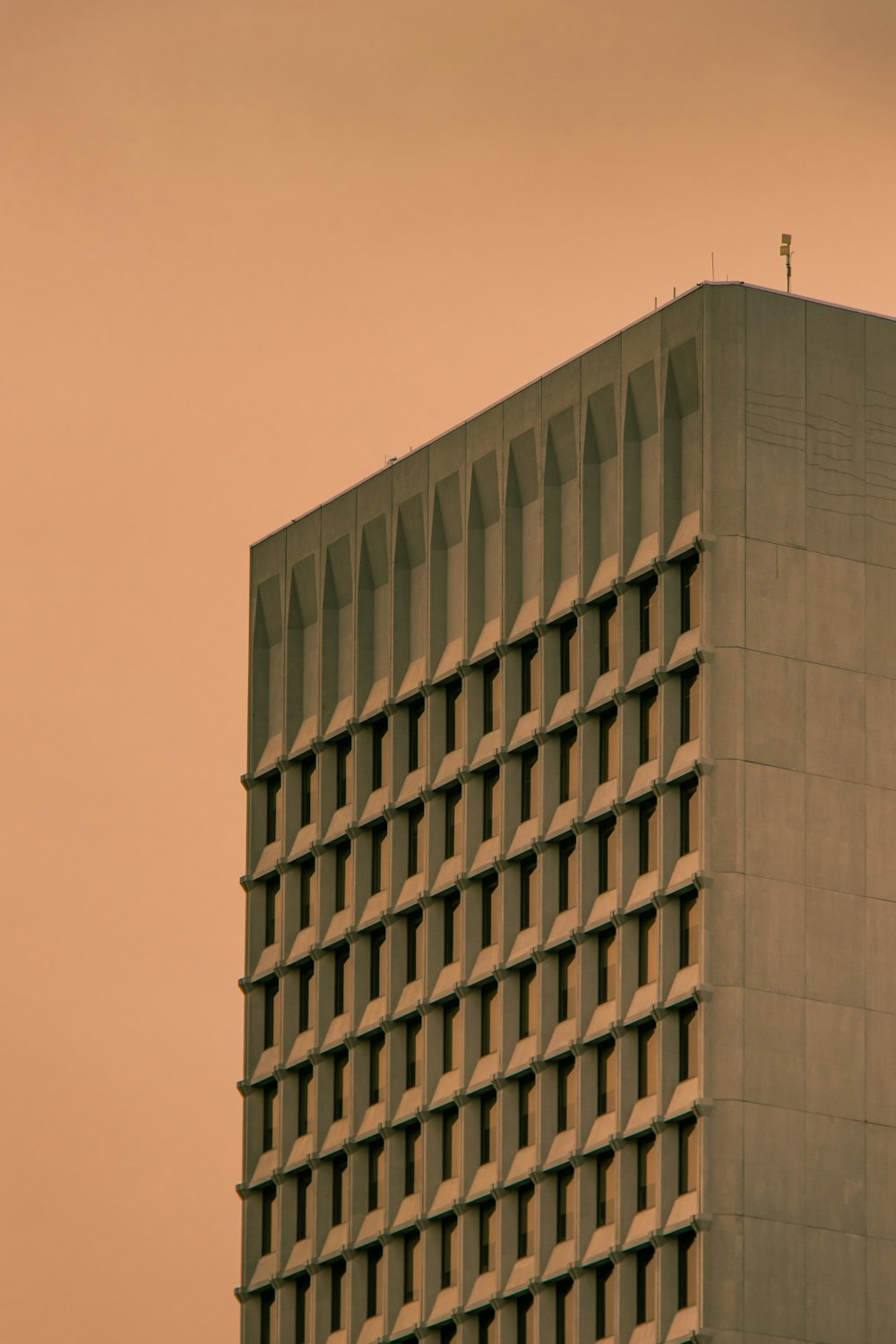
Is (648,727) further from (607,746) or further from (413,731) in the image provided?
(413,731)

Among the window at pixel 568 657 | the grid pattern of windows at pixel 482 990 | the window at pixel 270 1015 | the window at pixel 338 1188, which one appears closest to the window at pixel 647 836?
the grid pattern of windows at pixel 482 990

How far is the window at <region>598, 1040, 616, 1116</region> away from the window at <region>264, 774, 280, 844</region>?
83.2 ft

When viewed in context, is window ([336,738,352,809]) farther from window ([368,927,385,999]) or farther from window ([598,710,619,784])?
window ([598,710,619,784])

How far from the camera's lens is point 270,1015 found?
18125 centimetres

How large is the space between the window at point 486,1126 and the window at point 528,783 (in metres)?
9.38

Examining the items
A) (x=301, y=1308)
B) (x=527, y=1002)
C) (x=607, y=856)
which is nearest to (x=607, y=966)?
(x=607, y=856)

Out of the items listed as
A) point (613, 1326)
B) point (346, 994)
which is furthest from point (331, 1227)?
point (613, 1326)

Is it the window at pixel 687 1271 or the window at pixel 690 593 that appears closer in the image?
the window at pixel 687 1271

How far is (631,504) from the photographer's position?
16275cm

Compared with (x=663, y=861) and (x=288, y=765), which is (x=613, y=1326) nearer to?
(x=663, y=861)

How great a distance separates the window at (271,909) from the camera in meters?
182

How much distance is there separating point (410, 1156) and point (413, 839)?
36.2ft

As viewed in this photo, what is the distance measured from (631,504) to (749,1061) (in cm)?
1973

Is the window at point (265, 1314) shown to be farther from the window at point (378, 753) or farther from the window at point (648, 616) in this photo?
the window at point (648, 616)
